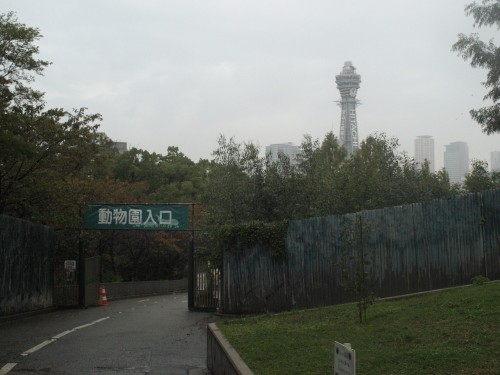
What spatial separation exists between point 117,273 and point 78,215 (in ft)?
72.1

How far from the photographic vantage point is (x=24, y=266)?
20359mm

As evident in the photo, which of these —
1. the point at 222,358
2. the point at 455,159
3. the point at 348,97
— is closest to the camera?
the point at 222,358

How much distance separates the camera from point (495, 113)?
16.8m

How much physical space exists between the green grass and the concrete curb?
0.21 m

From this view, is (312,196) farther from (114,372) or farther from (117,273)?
(117,273)

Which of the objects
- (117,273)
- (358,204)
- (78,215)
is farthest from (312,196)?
(117,273)

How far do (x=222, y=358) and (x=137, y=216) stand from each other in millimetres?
→ 17744

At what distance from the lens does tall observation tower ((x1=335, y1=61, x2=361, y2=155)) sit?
12436cm

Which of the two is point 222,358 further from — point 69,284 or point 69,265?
point 69,284

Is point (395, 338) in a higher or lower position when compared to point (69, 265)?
lower

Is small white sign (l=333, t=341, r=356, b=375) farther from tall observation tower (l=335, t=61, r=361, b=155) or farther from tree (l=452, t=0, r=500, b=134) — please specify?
tall observation tower (l=335, t=61, r=361, b=155)

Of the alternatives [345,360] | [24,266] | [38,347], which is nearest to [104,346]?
[38,347]

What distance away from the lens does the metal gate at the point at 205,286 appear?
22078mm

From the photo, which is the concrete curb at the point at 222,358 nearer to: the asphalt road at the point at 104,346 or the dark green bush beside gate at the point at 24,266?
the asphalt road at the point at 104,346
